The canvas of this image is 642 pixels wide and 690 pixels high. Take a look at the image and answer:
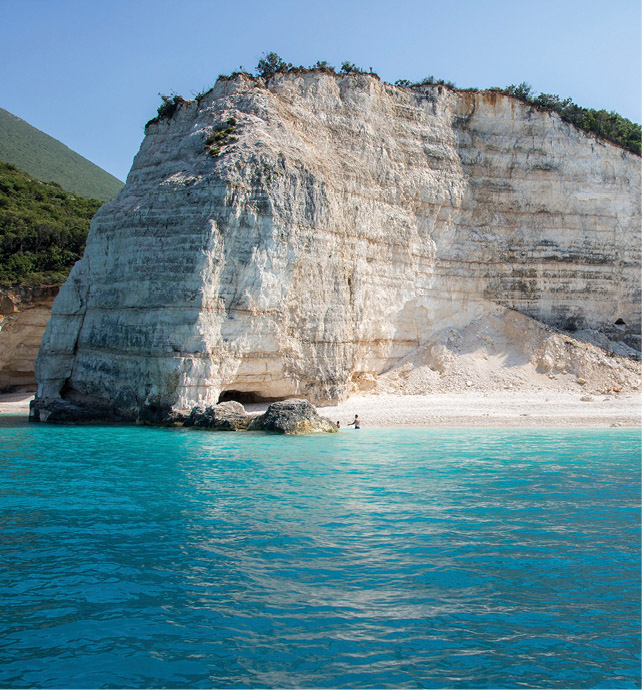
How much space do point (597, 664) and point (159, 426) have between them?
1608 cm

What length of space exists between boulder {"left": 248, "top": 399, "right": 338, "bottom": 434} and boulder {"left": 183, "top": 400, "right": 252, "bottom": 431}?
0.40 meters

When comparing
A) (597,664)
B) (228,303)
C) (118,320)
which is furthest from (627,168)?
(597,664)

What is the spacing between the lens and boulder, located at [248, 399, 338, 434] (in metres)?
18.7

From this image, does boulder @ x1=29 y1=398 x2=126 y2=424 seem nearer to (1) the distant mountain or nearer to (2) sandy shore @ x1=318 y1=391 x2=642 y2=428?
(2) sandy shore @ x1=318 y1=391 x2=642 y2=428

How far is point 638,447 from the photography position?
16938 mm

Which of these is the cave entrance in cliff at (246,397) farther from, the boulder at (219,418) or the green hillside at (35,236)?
the green hillside at (35,236)

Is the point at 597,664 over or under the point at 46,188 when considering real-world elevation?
under

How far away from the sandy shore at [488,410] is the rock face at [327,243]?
1672mm

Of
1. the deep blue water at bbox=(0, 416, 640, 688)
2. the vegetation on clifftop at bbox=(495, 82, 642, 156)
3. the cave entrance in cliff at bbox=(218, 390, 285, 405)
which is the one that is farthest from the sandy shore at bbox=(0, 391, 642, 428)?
the vegetation on clifftop at bbox=(495, 82, 642, 156)

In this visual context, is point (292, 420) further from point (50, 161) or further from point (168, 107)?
point (50, 161)

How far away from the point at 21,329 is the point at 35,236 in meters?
5.05

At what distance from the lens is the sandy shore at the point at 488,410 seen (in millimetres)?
21141

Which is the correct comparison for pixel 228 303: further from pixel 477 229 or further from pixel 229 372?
pixel 477 229

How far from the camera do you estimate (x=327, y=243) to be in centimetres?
2319
